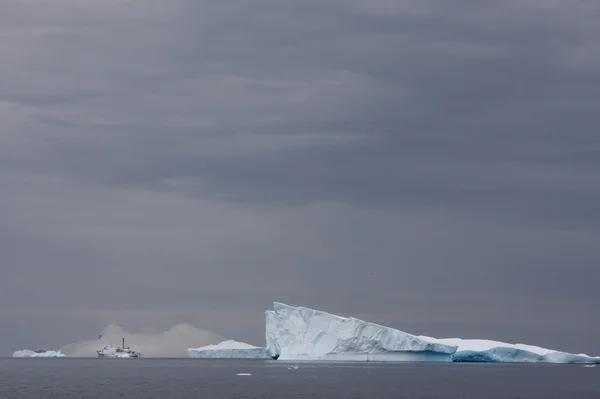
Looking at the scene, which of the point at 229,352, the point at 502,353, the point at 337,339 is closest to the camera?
the point at 337,339

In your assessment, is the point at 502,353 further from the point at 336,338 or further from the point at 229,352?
the point at 229,352

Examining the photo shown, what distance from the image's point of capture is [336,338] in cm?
9219

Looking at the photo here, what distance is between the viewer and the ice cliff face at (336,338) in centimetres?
9041

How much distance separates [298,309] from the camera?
88.7 metres

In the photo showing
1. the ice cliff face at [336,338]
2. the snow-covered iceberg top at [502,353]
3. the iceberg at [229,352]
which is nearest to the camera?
the ice cliff face at [336,338]

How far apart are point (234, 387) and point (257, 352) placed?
288 feet

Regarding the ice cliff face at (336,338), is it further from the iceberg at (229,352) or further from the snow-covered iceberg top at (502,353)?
the iceberg at (229,352)

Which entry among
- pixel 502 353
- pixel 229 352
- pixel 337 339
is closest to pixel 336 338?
pixel 337 339

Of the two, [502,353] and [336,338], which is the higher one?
[336,338]

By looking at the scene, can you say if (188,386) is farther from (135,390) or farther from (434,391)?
(434,391)

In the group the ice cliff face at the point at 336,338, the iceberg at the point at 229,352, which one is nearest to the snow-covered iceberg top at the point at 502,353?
the ice cliff face at the point at 336,338

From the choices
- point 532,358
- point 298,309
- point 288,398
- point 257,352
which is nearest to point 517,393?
point 288,398

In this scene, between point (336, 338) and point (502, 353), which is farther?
point (502, 353)

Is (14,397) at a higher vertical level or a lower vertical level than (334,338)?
lower
